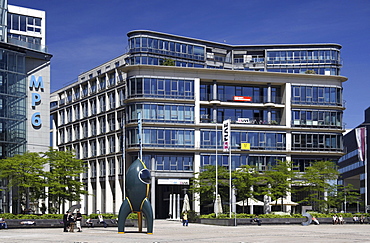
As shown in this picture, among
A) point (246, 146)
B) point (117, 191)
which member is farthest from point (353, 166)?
point (117, 191)

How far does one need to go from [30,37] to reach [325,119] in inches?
1645

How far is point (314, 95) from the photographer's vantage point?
90.6 metres

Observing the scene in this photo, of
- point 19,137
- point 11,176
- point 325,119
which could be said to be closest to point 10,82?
point 19,137

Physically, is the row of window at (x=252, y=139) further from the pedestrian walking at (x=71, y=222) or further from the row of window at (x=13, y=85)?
the pedestrian walking at (x=71, y=222)

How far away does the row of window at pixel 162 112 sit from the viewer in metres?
83.9

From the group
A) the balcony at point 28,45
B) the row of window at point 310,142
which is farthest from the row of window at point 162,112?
the balcony at point 28,45

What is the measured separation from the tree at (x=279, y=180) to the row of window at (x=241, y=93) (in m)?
12.2

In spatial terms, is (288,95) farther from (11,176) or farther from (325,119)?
(11,176)

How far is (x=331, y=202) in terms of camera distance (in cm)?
8025

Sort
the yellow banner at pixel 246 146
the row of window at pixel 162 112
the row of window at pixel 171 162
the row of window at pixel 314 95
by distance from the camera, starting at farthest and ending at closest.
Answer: the row of window at pixel 314 95
the yellow banner at pixel 246 146
the row of window at pixel 162 112
the row of window at pixel 171 162

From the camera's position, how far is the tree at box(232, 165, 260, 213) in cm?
7888

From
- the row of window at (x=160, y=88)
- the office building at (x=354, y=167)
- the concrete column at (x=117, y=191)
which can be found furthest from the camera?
the office building at (x=354, y=167)

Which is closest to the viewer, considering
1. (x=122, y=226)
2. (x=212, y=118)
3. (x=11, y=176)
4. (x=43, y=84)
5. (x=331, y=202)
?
(x=122, y=226)

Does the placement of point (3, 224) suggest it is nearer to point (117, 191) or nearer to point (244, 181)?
point (244, 181)
